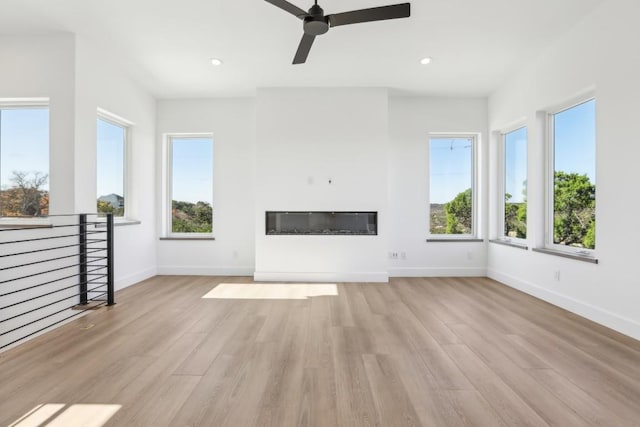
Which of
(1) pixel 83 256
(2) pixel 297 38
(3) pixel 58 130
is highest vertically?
(2) pixel 297 38

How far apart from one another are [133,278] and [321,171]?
3.04 meters

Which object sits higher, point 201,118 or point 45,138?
point 201,118

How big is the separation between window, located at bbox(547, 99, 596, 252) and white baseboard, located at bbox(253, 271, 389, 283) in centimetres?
217

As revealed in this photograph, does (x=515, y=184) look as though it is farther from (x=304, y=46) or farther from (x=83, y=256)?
(x=83, y=256)

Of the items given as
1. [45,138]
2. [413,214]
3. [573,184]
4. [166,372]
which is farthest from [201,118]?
[573,184]

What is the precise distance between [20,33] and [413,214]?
17.3 ft

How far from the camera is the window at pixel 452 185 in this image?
520 cm

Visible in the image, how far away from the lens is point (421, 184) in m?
5.09

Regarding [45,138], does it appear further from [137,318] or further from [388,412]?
[388,412]

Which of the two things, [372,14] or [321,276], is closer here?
[372,14]

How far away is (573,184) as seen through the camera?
11.5 ft

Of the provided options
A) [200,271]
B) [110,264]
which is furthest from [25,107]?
[200,271]

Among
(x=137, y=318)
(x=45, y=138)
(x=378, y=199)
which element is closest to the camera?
(x=137, y=318)

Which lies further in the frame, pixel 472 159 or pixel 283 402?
pixel 472 159
